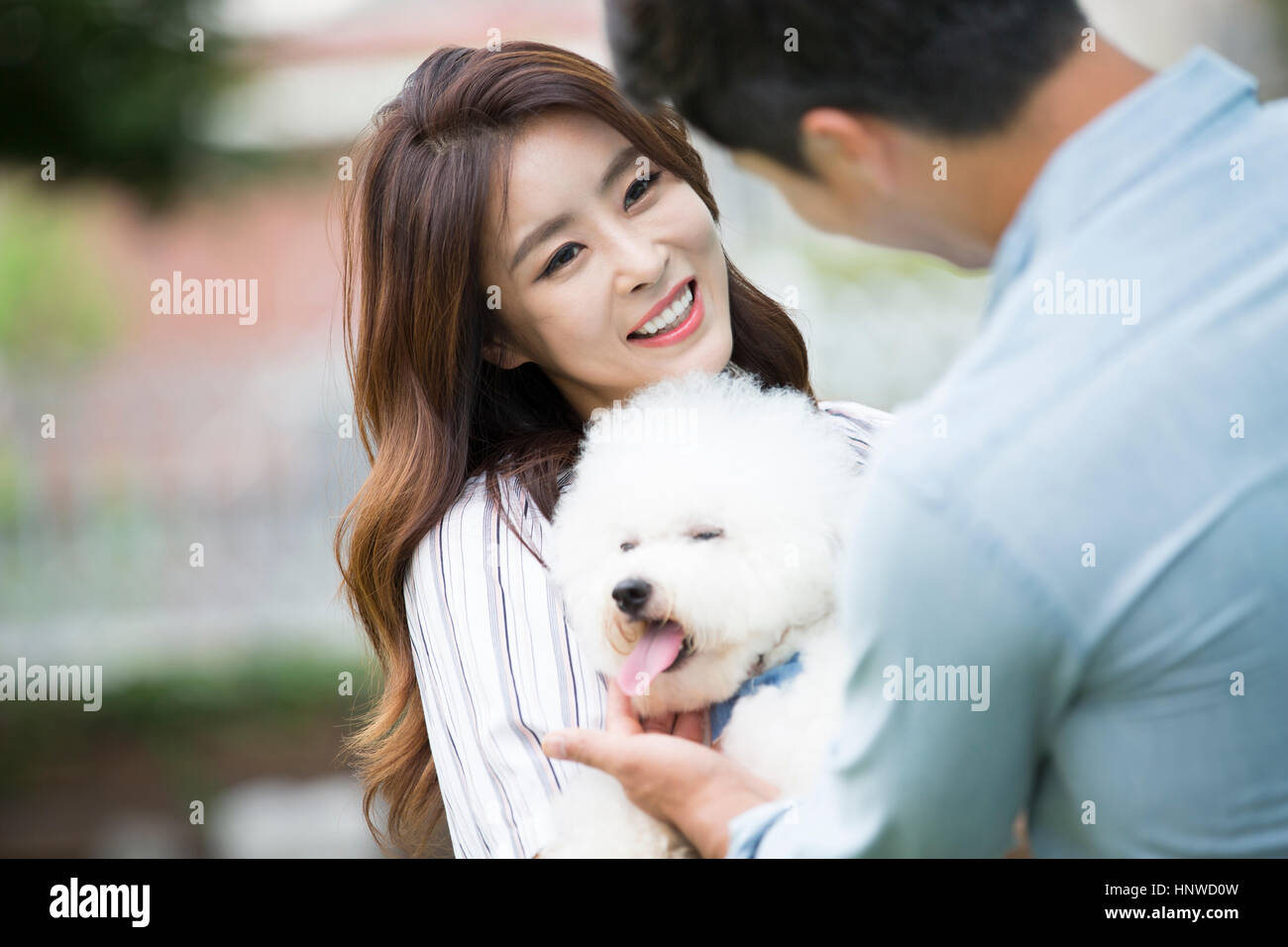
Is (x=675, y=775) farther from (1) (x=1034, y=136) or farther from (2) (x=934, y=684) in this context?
(1) (x=1034, y=136)

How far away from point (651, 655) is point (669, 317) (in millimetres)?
481

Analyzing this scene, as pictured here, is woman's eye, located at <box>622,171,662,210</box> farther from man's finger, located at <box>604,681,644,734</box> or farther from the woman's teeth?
man's finger, located at <box>604,681,644,734</box>

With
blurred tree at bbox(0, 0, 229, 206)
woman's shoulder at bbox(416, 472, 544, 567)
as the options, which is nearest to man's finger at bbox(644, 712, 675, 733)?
woman's shoulder at bbox(416, 472, 544, 567)

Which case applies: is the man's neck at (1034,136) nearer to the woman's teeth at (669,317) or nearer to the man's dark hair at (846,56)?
the man's dark hair at (846,56)

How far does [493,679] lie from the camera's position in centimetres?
129

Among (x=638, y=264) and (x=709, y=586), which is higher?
(x=638, y=264)

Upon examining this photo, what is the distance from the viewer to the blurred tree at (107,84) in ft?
8.28

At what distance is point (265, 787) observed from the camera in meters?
3.76

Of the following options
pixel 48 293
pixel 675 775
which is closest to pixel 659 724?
pixel 675 775

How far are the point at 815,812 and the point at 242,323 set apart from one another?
3200mm

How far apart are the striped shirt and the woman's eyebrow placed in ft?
1.11

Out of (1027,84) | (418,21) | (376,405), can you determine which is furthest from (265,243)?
(1027,84)

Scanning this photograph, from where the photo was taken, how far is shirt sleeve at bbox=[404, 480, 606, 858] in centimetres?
127

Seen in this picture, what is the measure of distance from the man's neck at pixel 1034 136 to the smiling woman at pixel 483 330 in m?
0.60
